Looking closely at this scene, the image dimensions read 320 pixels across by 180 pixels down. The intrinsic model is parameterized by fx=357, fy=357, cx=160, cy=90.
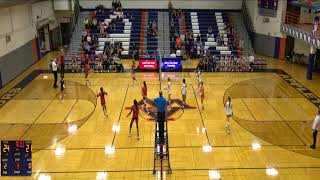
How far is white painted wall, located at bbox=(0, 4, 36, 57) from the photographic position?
22.8 meters

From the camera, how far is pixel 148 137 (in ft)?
48.9

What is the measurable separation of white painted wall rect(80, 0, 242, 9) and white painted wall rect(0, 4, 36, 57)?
850 cm

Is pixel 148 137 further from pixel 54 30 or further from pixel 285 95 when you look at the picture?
pixel 54 30

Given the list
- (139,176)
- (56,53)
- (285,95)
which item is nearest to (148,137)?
(139,176)

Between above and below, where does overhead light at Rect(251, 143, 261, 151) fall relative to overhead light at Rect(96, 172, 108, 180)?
above

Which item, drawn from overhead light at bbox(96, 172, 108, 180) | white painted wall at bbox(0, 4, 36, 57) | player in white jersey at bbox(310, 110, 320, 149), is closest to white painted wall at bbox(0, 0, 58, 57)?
white painted wall at bbox(0, 4, 36, 57)

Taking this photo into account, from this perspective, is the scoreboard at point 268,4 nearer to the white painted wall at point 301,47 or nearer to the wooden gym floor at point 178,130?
the white painted wall at point 301,47

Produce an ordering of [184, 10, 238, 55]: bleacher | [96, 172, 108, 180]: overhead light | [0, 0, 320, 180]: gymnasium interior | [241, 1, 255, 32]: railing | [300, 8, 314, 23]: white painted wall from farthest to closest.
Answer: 1. [241, 1, 255, 32]: railing
2. [184, 10, 238, 55]: bleacher
3. [300, 8, 314, 23]: white painted wall
4. [0, 0, 320, 180]: gymnasium interior
5. [96, 172, 108, 180]: overhead light

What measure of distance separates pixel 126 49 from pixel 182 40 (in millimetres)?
4848

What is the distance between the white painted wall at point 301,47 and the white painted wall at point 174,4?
8.90 m

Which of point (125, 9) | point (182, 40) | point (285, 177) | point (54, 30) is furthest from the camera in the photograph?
point (125, 9)

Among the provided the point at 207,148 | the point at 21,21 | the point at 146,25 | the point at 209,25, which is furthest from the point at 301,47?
the point at 21,21

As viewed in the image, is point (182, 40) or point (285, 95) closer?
point (285, 95)

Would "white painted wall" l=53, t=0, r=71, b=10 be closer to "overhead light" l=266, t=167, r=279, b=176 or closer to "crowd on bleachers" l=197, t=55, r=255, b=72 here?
"crowd on bleachers" l=197, t=55, r=255, b=72
